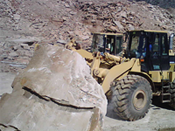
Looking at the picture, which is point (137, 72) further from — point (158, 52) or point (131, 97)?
point (158, 52)

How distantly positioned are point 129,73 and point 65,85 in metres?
2.34

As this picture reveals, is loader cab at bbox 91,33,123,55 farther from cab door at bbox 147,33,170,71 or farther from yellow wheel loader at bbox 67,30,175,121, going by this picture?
cab door at bbox 147,33,170,71

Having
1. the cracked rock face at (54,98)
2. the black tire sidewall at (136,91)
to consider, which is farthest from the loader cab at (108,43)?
the cracked rock face at (54,98)

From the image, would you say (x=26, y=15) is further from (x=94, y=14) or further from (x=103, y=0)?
(x=103, y=0)

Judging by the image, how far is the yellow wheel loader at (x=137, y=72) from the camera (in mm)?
5023

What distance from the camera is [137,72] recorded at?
220 inches

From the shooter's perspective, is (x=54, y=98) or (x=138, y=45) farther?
(x=138, y=45)

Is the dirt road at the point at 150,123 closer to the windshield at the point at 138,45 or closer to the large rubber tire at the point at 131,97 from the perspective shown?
the large rubber tire at the point at 131,97

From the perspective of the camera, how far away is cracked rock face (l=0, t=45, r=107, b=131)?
3.35 meters

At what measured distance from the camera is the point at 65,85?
3871 millimetres

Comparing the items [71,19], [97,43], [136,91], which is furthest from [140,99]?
[71,19]

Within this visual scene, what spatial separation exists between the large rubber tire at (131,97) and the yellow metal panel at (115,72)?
0.18 m

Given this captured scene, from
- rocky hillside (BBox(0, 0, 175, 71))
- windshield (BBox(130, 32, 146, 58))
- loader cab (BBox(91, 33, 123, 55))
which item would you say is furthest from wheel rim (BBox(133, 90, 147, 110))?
rocky hillside (BBox(0, 0, 175, 71))

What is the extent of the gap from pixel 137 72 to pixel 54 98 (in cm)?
281
